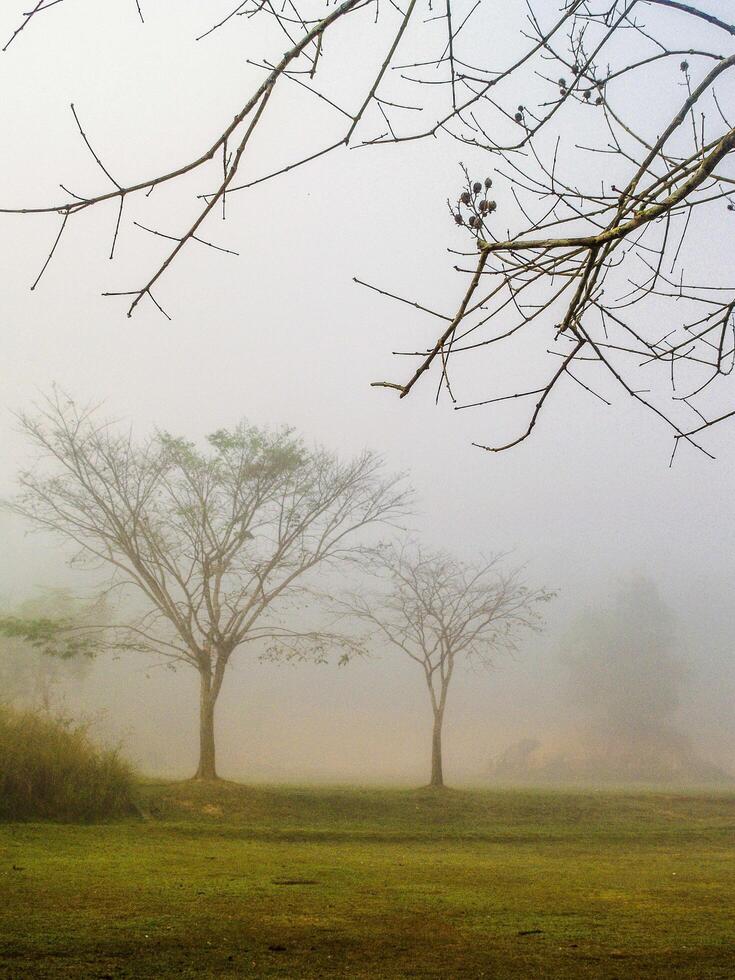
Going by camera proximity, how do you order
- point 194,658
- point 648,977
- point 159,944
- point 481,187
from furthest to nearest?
point 194,658, point 159,944, point 648,977, point 481,187

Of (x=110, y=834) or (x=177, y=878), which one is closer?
(x=177, y=878)

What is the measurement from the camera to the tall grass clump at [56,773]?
10.3m

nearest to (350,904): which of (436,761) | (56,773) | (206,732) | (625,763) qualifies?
(56,773)

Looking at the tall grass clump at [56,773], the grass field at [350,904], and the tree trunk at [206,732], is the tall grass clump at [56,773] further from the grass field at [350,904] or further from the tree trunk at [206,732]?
the tree trunk at [206,732]

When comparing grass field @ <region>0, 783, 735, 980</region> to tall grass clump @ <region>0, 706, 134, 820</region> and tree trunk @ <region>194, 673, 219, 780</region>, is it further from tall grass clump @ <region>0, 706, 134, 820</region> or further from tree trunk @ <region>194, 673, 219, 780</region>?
tree trunk @ <region>194, 673, 219, 780</region>

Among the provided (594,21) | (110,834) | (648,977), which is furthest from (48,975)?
(110,834)

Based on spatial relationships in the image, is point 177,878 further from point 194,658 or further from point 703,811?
point 703,811

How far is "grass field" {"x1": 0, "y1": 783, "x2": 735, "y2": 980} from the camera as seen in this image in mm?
3781

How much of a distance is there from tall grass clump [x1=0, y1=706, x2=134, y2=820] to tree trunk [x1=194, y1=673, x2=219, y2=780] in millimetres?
3463

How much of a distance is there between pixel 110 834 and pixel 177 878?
383cm

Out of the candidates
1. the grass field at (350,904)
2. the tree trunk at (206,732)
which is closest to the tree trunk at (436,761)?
the tree trunk at (206,732)

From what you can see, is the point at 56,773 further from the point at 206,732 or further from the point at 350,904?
the point at 350,904

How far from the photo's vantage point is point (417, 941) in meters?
4.29

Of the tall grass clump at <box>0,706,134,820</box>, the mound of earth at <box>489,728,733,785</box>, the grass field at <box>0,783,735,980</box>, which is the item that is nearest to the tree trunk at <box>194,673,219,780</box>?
the tall grass clump at <box>0,706,134,820</box>
